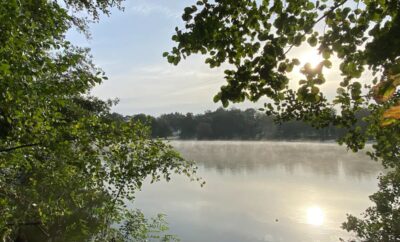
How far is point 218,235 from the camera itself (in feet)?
80.7

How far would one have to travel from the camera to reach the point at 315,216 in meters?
28.7

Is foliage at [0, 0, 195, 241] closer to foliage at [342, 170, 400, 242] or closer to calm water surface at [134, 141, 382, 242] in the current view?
foliage at [342, 170, 400, 242]

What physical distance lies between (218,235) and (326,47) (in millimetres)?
22518

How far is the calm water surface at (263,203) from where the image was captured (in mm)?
25094

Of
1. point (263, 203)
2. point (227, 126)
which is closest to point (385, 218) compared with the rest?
point (263, 203)

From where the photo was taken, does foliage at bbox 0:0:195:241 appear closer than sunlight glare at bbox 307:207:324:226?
Yes

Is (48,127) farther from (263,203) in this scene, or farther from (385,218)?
(263,203)

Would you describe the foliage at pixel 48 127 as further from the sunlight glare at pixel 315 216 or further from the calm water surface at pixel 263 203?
the sunlight glare at pixel 315 216

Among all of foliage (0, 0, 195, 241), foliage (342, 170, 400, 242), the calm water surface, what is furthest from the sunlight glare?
foliage (0, 0, 195, 241)

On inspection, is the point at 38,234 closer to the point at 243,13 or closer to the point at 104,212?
the point at 104,212

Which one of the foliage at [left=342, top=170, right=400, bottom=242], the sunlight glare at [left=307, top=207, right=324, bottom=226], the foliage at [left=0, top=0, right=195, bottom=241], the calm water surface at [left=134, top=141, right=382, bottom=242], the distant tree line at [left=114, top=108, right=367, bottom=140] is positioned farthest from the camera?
the distant tree line at [left=114, top=108, right=367, bottom=140]

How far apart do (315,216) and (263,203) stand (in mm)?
6485

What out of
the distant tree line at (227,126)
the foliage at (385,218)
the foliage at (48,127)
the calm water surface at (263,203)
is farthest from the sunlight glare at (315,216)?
the distant tree line at (227,126)

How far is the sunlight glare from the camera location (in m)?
27.3
